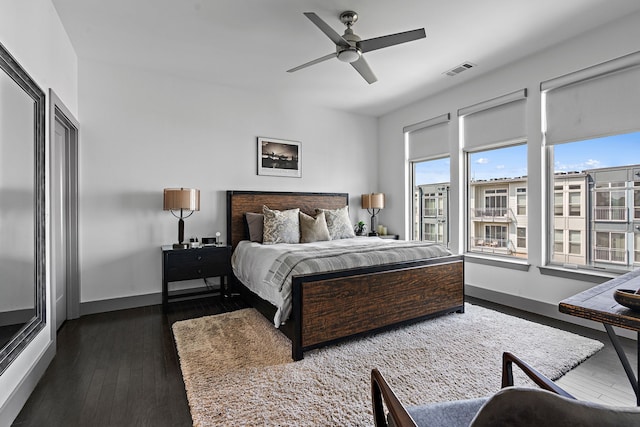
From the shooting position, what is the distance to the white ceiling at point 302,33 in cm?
268

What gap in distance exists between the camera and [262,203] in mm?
4594

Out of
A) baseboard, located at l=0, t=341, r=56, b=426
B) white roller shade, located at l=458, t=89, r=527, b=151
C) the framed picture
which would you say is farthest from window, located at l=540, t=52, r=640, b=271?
baseboard, located at l=0, t=341, r=56, b=426

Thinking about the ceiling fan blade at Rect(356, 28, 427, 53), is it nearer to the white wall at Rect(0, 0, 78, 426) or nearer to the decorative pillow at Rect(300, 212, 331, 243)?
the decorative pillow at Rect(300, 212, 331, 243)

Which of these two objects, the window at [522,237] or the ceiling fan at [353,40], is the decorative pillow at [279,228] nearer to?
the ceiling fan at [353,40]

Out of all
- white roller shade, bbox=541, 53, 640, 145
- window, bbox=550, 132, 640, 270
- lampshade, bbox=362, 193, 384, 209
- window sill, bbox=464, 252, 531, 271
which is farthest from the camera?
lampshade, bbox=362, 193, 384, 209

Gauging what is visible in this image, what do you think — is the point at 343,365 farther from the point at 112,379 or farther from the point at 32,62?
the point at 32,62

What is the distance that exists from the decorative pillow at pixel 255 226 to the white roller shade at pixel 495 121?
10.0 ft

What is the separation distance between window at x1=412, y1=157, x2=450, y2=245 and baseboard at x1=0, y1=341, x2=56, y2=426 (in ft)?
15.4

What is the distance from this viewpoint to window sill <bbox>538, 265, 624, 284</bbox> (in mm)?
3014

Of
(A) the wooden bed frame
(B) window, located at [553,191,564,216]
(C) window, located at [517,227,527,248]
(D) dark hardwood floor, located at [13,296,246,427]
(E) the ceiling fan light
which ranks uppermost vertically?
(E) the ceiling fan light

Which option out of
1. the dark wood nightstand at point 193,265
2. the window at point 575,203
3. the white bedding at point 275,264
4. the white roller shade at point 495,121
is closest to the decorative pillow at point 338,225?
the white bedding at point 275,264

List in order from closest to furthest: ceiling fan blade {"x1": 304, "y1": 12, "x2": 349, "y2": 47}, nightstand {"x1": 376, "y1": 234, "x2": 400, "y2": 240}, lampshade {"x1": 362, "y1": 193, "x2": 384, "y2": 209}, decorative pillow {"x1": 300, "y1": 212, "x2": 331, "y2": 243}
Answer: ceiling fan blade {"x1": 304, "y1": 12, "x2": 349, "y2": 47} → decorative pillow {"x1": 300, "y1": 212, "x2": 331, "y2": 243} → nightstand {"x1": 376, "y1": 234, "x2": 400, "y2": 240} → lampshade {"x1": 362, "y1": 193, "x2": 384, "y2": 209}

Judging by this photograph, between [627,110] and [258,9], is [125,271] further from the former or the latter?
[627,110]

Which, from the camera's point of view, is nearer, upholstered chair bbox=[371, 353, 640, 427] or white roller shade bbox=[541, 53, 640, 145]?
upholstered chair bbox=[371, 353, 640, 427]
